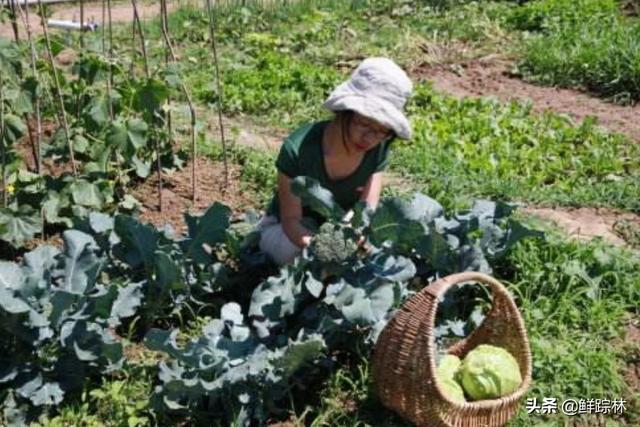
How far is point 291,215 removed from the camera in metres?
3.73

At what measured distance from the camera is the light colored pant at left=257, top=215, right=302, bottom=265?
12.5ft

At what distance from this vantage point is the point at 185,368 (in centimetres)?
319

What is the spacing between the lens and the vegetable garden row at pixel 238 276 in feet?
10.5

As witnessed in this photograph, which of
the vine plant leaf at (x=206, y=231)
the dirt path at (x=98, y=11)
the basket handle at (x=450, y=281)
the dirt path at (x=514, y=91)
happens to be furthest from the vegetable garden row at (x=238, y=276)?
the dirt path at (x=98, y=11)

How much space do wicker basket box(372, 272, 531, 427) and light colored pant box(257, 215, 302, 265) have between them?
75 cm

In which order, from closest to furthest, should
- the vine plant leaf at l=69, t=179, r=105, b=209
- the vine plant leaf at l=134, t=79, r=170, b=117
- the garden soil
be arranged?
the vine plant leaf at l=69, t=179, r=105, b=209 → the vine plant leaf at l=134, t=79, r=170, b=117 → the garden soil

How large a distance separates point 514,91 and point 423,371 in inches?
164

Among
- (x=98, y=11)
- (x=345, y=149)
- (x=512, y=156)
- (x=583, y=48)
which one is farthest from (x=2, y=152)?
(x=98, y=11)

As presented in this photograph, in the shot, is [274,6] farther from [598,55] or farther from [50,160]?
[50,160]

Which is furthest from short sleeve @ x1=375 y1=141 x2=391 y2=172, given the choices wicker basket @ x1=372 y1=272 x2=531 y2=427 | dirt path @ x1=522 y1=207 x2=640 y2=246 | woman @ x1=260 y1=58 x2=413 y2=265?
dirt path @ x1=522 y1=207 x2=640 y2=246

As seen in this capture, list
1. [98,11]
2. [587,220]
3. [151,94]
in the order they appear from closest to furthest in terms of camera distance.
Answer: [151,94] → [587,220] → [98,11]

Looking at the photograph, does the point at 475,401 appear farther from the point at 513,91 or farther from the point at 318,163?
the point at 513,91

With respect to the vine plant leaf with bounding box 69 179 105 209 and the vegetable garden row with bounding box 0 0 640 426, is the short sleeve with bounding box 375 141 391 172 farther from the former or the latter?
the vine plant leaf with bounding box 69 179 105 209

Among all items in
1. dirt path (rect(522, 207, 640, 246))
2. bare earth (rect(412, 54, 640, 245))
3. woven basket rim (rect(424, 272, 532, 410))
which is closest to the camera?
woven basket rim (rect(424, 272, 532, 410))
